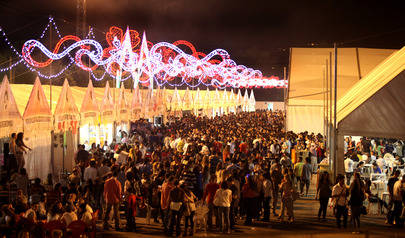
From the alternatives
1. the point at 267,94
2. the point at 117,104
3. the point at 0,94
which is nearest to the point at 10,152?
the point at 0,94

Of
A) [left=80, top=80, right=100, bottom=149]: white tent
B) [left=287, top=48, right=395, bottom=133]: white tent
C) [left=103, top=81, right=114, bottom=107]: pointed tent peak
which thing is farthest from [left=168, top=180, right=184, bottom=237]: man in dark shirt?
[left=287, top=48, right=395, bottom=133]: white tent

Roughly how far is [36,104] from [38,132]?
1078 mm

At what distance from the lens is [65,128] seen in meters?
13.6

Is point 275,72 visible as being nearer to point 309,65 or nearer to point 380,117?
point 309,65

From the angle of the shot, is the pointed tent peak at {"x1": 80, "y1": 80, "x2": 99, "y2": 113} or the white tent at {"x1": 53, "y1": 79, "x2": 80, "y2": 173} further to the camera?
the pointed tent peak at {"x1": 80, "y1": 80, "x2": 99, "y2": 113}

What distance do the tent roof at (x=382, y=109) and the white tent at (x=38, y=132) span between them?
8.05 m

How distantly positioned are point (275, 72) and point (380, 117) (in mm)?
92308

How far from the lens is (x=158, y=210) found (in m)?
10.9

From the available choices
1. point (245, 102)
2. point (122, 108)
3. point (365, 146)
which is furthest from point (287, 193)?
point (245, 102)

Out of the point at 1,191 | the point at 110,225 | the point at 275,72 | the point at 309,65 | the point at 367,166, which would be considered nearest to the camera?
the point at 1,191

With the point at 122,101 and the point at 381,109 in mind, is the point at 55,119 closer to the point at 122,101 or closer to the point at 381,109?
the point at 122,101

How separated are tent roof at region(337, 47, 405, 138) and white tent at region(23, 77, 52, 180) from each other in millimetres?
8045

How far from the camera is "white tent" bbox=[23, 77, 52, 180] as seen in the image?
1209 centimetres

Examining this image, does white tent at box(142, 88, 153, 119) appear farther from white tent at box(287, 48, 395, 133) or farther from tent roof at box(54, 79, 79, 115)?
white tent at box(287, 48, 395, 133)
